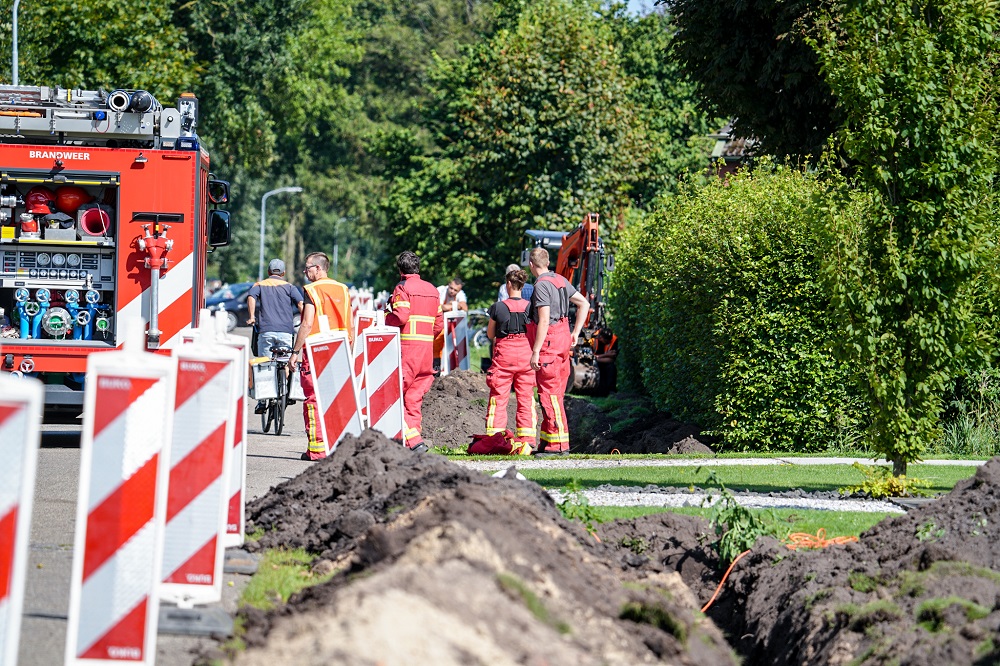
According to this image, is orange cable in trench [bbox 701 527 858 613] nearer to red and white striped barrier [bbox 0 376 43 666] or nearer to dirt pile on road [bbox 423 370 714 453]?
red and white striped barrier [bbox 0 376 43 666]

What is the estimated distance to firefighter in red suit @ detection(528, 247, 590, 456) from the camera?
1399 centimetres

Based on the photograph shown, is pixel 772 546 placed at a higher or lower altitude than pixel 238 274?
higher

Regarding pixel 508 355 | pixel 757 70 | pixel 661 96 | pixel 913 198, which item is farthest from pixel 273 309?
pixel 661 96

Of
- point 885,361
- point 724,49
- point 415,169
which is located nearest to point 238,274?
point 415,169

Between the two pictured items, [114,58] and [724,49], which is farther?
[114,58]

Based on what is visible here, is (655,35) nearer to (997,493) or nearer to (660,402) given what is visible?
(660,402)

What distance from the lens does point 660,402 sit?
18.4 meters

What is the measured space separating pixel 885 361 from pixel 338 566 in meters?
5.11

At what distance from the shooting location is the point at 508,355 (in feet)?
45.9

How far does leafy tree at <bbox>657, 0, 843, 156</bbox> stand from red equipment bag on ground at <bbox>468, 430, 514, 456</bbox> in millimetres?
6933

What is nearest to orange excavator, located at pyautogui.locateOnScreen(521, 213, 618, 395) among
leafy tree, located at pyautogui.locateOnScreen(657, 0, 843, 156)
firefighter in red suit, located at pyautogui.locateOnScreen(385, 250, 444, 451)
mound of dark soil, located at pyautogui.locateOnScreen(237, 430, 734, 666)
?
leafy tree, located at pyautogui.locateOnScreen(657, 0, 843, 156)

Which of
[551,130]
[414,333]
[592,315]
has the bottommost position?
[592,315]

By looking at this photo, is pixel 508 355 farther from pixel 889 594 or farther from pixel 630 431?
pixel 889 594

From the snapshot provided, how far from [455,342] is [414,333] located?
445 inches
